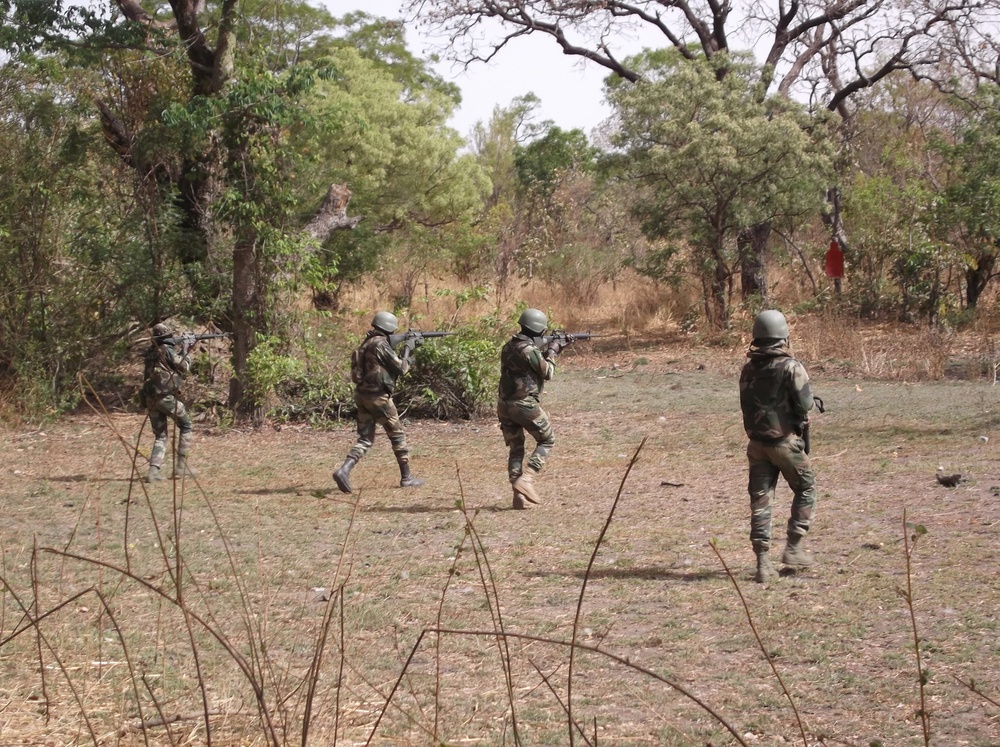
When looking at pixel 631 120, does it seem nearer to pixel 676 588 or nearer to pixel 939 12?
pixel 939 12

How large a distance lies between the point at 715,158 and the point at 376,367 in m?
12.4

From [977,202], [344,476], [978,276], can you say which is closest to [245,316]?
[344,476]

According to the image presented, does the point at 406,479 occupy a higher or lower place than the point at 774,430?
lower

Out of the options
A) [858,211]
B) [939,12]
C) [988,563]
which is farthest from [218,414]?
[939,12]

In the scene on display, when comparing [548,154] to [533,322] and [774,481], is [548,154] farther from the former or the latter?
[774,481]

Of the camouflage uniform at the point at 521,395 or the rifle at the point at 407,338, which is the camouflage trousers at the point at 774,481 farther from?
the rifle at the point at 407,338

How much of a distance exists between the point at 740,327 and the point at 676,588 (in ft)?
52.1

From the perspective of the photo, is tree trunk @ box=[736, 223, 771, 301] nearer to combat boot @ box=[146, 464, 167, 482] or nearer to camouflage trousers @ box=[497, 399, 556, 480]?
camouflage trousers @ box=[497, 399, 556, 480]

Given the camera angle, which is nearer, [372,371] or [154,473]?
[372,371]

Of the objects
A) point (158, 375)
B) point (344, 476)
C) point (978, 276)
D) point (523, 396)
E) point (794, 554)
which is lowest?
point (794, 554)

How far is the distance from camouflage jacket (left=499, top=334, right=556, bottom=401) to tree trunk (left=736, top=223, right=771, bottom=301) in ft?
47.2

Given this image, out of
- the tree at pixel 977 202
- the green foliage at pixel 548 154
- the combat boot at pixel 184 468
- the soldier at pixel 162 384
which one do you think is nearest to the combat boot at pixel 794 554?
the combat boot at pixel 184 468

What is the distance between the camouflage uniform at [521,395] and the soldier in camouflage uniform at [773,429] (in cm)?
247

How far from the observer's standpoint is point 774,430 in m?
6.84
